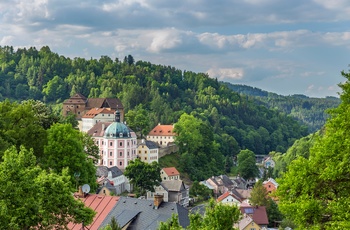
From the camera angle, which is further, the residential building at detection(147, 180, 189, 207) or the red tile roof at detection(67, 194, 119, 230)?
the residential building at detection(147, 180, 189, 207)

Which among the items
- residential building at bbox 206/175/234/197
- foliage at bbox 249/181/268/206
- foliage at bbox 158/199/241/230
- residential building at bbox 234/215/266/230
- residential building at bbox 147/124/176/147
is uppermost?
foliage at bbox 158/199/241/230

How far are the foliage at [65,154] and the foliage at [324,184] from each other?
24407 millimetres

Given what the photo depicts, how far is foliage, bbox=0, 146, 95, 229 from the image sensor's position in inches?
734

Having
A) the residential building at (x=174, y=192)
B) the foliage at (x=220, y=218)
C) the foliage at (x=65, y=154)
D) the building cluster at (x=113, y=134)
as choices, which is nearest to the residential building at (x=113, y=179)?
the residential building at (x=174, y=192)

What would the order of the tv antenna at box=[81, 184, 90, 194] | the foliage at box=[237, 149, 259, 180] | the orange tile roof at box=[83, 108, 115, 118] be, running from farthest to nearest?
1. the foliage at box=[237, 149, 259, 180]
2. the orange tile roof at box=[83, 108, 115, 118]
3. the tv antenna at box=[81, 184, 90, 194]

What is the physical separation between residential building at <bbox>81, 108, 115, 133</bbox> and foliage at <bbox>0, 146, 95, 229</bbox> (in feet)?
276

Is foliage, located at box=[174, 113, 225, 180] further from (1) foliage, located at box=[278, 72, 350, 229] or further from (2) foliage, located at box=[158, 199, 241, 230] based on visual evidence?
(1) foliage, located at box=[278, 72, 350, 229]

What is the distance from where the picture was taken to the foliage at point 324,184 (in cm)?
1634

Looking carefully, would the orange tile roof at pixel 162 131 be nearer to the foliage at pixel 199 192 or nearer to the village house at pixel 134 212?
the foliage at pixel 199 192

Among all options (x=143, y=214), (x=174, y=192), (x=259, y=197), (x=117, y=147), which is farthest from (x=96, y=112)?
(x=143, y=214)

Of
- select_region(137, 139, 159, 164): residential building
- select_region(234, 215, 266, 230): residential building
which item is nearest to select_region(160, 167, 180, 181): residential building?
select_region(137, 139, 159, 164): residential building

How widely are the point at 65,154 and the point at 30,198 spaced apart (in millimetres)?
21517

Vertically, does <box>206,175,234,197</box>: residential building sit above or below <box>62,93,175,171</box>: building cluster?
below

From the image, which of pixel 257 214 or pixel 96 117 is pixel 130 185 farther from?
pixel 96 117
